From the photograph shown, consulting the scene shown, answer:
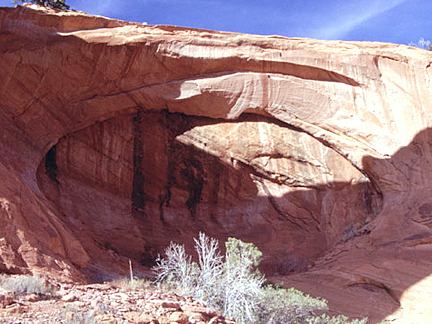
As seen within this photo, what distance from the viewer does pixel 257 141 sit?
14.2 m

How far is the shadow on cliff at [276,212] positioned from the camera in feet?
33.5

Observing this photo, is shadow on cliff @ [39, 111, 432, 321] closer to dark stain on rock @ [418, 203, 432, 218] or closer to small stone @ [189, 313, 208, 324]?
dark stain on rock @ [418, 203, 432, 218]

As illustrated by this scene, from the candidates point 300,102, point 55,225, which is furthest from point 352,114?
point 55,225

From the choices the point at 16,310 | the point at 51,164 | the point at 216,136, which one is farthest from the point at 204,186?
the point at 16,310

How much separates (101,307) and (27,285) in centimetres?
104

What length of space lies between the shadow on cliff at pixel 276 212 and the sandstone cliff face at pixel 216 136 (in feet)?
0.14

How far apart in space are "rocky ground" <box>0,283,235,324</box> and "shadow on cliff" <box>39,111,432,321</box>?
121 inches

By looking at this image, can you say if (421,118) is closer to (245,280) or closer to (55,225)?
Result: (245,280)

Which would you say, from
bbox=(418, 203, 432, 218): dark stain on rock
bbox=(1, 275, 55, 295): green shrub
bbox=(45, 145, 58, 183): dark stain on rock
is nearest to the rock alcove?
bbox=(45, 145, 58, 183): dark stain on rock

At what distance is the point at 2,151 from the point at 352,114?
886cm

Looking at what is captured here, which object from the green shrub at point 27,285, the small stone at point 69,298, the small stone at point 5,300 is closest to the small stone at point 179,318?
the small stone at point 69,298

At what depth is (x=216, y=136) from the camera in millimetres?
14391

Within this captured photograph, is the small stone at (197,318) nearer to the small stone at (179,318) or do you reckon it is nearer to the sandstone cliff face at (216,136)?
the small stone at (179,318)

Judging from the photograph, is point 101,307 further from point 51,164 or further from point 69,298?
point 51,164
